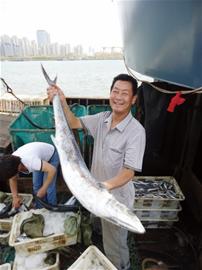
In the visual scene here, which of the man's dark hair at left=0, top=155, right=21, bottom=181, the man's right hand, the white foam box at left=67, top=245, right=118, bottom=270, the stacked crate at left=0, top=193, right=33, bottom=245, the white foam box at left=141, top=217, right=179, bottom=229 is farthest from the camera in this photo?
the white foam box at left=141, top=217, right=179, bottom=229

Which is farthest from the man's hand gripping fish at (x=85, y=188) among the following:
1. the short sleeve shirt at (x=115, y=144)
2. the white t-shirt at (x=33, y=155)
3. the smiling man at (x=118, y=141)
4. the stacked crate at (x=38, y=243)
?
the stacked crate at (x=38, y=243)

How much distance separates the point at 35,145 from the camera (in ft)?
12.8

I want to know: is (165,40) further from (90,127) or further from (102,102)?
(102,102)

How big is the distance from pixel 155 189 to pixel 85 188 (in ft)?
9.64

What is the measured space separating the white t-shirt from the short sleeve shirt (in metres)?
1.11

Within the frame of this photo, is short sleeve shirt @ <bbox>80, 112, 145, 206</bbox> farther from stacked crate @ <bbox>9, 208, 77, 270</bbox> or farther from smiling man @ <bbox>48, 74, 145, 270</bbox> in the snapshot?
stacked crate @ <bbox>9, 208, 77, 270</bbox>

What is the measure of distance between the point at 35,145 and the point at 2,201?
1176mm

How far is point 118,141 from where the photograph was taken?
2.50 meters

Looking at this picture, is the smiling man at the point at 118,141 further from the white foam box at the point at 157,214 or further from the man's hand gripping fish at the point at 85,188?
the white foam box at the point at 157,214

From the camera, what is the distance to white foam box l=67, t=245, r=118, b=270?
2723 millimetres

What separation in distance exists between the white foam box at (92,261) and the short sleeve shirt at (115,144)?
83 centimetres

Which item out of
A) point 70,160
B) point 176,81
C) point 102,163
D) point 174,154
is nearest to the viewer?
point 70,160

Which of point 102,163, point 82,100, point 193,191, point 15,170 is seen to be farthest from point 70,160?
point 82,100

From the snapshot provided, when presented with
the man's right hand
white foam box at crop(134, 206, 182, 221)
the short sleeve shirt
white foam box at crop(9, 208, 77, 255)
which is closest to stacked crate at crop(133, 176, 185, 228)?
white foam box at crop(134, 206, 182, 221)
